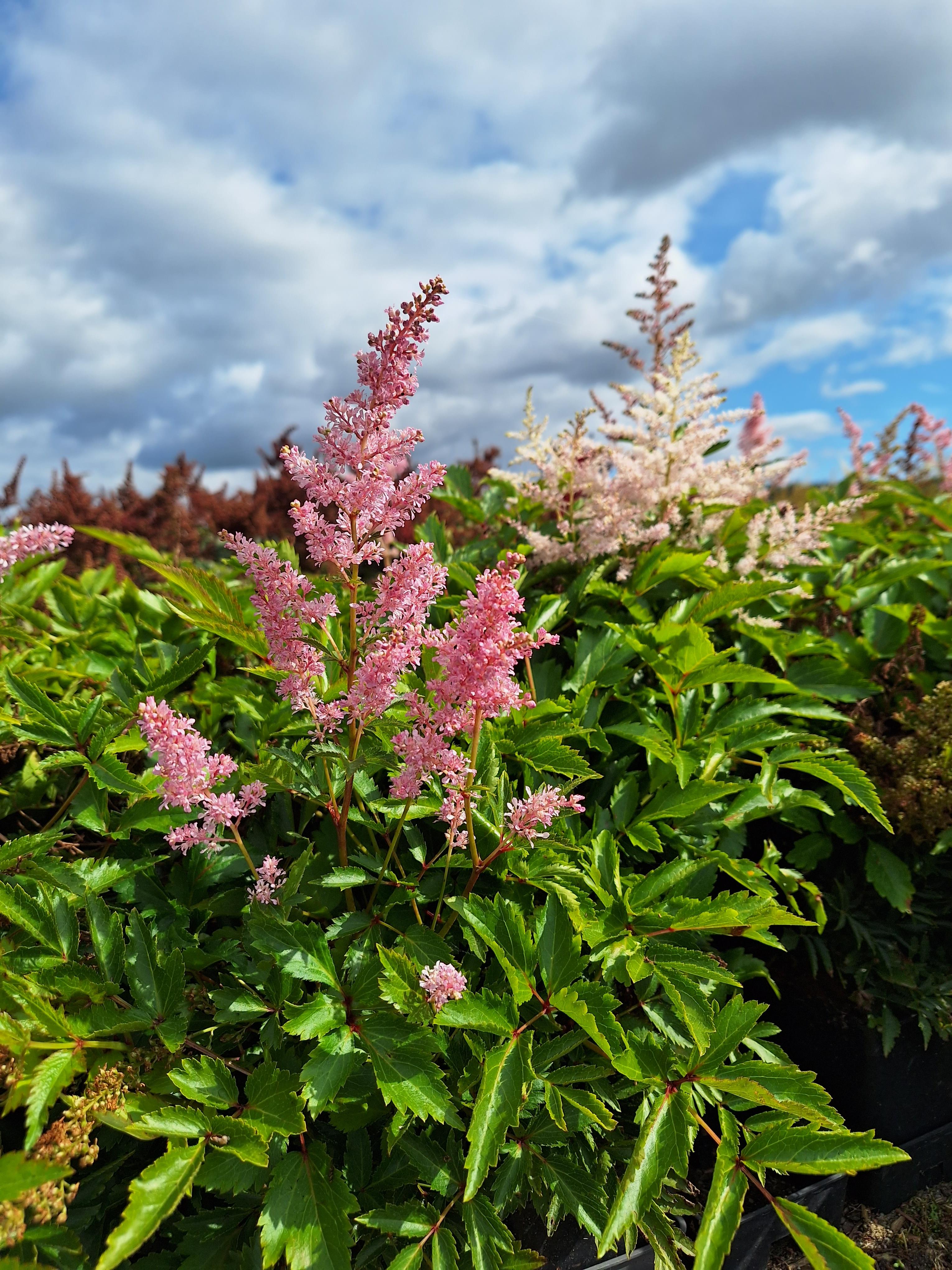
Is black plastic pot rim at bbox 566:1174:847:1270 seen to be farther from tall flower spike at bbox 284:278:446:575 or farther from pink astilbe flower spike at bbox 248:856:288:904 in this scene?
tall flower spike at bbox 284:278:446:575

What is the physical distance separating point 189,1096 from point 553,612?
4.33 ft

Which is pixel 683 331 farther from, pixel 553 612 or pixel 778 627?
pixel 553 612

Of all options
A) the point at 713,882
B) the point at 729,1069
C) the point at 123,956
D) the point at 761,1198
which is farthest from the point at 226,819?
the point at 761,1198

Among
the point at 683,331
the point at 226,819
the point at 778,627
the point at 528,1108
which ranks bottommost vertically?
the point at 528,1108

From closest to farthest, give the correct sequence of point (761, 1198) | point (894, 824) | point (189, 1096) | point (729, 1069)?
point (189, 1096), point (729, 1069), point (761, 1198), point (894, 824)

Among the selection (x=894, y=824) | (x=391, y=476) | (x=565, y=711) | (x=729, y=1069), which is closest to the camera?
(x=391, y=476)

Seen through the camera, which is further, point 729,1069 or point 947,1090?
point 947,1090

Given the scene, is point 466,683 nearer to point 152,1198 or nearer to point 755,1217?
point 152,1198

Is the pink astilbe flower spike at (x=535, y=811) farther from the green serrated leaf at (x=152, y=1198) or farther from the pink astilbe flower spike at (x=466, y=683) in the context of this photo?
the green serrated leaf at (x=152, y=1198)

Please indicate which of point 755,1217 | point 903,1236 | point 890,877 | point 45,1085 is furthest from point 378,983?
point 903,1236

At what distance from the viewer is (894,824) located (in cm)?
222

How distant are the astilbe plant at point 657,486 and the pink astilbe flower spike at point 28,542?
1.25 meters

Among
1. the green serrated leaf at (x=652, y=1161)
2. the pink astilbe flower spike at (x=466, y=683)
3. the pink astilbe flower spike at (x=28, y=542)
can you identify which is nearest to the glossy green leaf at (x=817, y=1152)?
the green serrated leaf at (x=652, y=1161)

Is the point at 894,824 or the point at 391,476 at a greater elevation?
the point at 391,476
